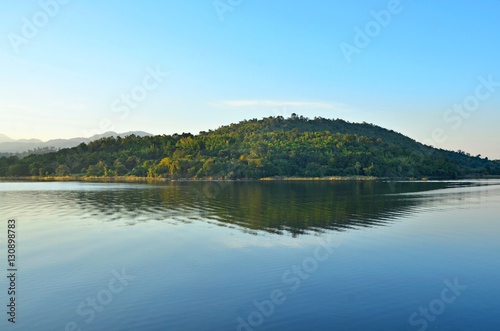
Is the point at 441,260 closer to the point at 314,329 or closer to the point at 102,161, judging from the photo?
the point at 314,329

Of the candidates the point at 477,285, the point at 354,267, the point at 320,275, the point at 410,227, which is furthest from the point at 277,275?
the point at 410,227

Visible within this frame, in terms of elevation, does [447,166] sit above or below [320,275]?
above

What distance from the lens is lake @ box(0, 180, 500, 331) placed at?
15047mm

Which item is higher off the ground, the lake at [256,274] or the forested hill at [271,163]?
the forested hill at [271,163]

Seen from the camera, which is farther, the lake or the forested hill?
the forested hill

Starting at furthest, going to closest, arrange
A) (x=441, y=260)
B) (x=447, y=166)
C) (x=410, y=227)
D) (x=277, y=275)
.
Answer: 1. (x=447, y=166)
2. (x=410, y=227)
3. (x=441, y=260)
4. (x=277, y=275)

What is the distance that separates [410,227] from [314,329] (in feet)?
82.0

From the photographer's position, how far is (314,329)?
1402cm

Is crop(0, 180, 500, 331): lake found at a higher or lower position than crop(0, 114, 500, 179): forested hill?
lower

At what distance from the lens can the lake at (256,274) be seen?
49.4 feet

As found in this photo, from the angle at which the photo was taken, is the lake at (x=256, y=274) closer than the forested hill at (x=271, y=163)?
Yes

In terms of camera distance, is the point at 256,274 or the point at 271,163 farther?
the point at 271,163

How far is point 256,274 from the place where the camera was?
20.7 m

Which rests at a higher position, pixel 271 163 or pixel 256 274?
pixel 271 163
